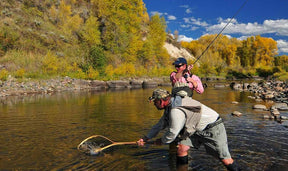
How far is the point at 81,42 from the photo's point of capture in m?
46.3

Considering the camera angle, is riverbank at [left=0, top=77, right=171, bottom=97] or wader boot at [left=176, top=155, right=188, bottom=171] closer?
wader boot at [left=176, top=155, right=188, bottom=171]

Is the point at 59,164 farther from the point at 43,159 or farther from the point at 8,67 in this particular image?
the point at 8,67

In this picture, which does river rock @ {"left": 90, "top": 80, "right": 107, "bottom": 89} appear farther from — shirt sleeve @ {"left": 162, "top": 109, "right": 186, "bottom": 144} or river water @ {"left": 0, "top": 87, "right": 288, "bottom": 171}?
shirt sleeve @ {"left": 162, "top": 109, "right": 186, "bottom": 144}

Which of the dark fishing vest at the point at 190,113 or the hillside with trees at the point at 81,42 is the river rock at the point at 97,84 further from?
the dark fishing vest at the point at 190,113

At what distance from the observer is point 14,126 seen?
9.26 m

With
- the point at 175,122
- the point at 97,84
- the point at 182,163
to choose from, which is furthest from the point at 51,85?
the point at 175,122

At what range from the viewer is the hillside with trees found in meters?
32.2

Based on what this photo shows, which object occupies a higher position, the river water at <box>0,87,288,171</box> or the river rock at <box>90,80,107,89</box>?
the river rock at <box>90,80,107,89</box>

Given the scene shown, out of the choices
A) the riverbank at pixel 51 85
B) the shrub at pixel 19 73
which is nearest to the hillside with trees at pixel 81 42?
the shrub at pixel 19 73

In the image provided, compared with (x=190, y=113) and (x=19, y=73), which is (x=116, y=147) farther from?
(x=19, y=73)

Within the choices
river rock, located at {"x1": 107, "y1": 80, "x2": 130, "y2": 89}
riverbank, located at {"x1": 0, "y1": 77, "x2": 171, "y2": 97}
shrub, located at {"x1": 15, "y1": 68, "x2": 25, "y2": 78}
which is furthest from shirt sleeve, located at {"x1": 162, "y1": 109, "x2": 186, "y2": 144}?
river rock, located at {"x1": 107, "y1": 80, "x2": 130, "y2": 89}

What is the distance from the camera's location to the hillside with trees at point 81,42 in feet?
106

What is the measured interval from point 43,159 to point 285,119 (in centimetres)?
963

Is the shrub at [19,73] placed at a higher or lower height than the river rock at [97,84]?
higher
